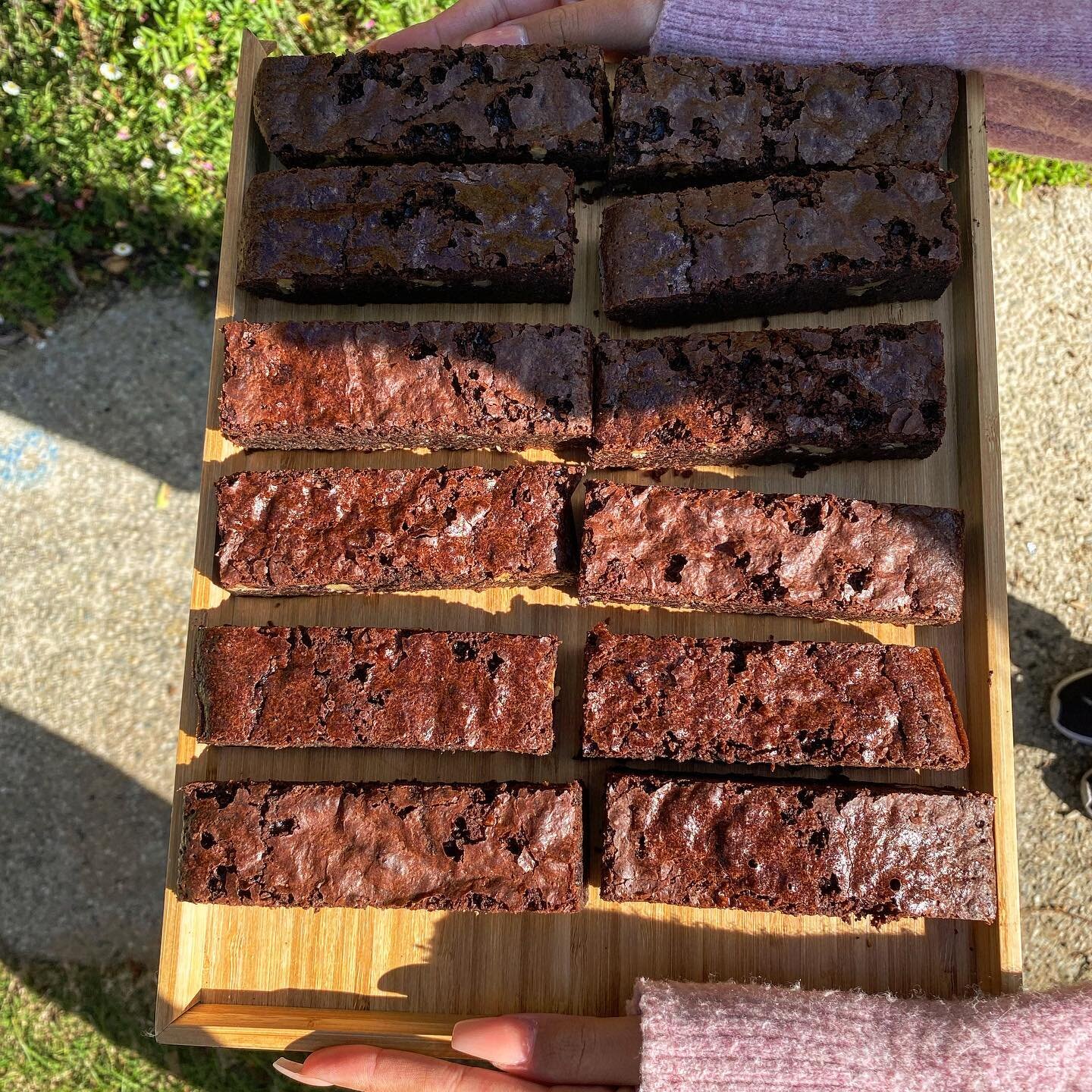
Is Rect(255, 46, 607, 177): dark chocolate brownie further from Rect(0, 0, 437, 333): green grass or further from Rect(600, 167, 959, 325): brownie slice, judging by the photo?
Rect(0, 0, 437, 333): green grass

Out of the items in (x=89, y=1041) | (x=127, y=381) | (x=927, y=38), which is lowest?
(x=89, y=1041)

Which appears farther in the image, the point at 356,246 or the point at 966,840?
the point at 356,246

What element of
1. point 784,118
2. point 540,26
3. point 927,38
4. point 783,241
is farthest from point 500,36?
point 927,38

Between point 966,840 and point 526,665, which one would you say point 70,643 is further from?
point 966,840

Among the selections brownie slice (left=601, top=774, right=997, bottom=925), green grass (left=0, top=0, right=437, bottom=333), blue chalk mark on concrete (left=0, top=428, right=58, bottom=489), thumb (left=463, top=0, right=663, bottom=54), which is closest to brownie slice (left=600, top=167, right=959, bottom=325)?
thumb (left=463, top=0, right=663, bottom=54)

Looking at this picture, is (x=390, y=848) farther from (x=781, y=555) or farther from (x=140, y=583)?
(x=140, y=583)

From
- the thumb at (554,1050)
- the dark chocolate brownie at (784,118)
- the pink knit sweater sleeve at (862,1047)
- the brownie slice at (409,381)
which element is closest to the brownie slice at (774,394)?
the brownie slice at (409,381)

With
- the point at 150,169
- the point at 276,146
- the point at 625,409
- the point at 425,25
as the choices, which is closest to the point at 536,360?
the point at 625,409
